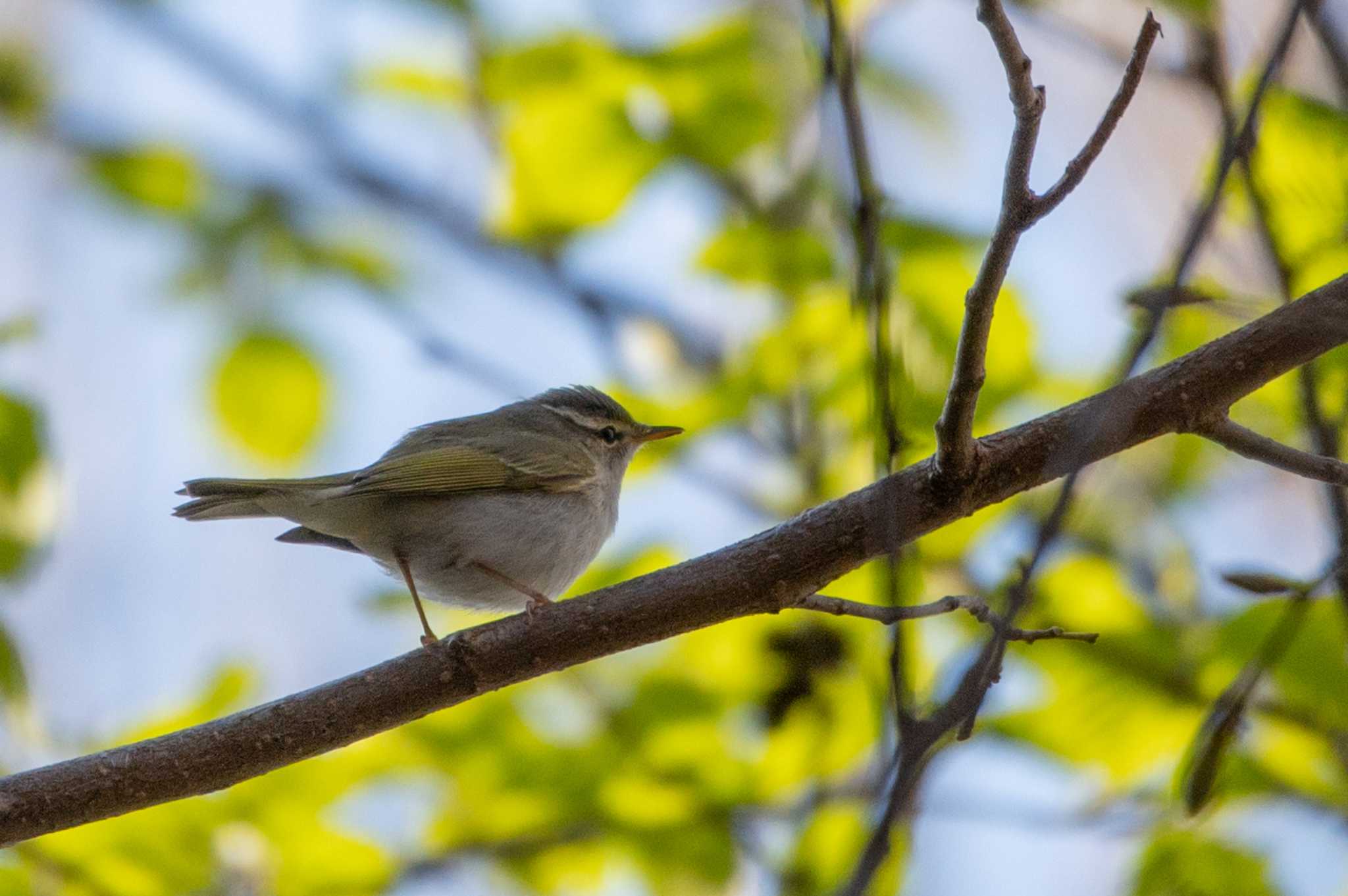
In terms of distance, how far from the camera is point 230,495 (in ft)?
14.0

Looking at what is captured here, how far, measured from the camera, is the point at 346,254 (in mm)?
6812

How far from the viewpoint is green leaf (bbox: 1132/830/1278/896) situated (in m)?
3.34

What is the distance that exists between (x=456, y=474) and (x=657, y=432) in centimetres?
87

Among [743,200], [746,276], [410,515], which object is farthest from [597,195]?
[410,515]

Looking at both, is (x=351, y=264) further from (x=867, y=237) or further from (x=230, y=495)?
(x=867, y=237)

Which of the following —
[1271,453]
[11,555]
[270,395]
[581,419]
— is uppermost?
[270,395]

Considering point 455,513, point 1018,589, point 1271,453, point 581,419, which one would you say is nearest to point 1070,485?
point 1018,589

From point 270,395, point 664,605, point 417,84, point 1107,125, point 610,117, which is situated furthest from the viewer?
point 270,395

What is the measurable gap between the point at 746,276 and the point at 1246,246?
138 inches

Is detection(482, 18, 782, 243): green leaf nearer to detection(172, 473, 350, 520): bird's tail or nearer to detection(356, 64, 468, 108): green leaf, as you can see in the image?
detection(356, 64, 468, 108): green leaf

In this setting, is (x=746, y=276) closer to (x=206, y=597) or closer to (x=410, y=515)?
(x=410, y=515)

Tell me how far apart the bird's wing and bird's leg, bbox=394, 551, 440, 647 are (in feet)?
0.79

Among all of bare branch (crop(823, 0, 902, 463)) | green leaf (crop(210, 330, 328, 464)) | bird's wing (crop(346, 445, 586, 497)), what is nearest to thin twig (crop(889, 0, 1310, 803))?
bare branch (crop(823, 0, 902, 463))

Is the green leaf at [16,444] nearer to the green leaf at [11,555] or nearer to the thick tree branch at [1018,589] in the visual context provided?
the green leaf at [11,555]
